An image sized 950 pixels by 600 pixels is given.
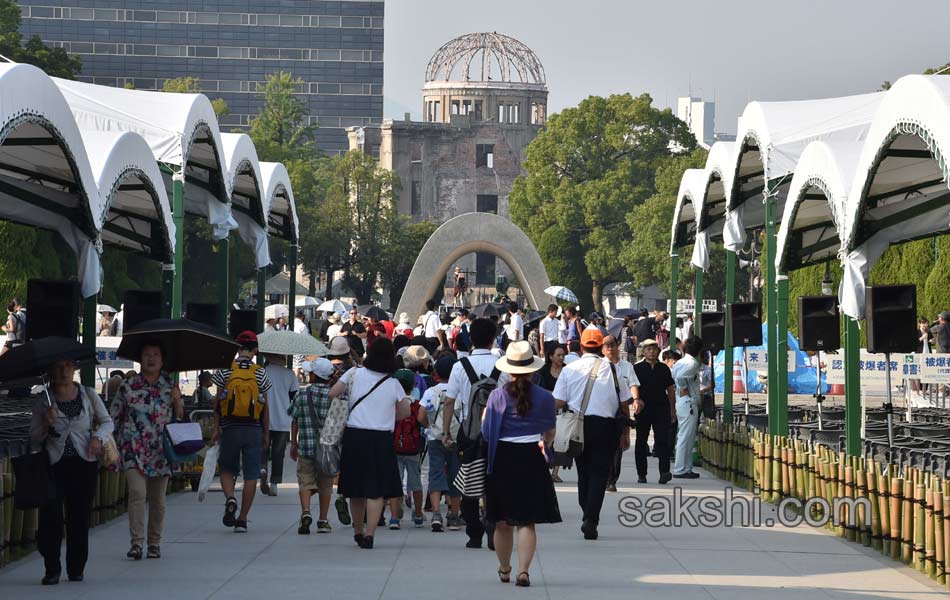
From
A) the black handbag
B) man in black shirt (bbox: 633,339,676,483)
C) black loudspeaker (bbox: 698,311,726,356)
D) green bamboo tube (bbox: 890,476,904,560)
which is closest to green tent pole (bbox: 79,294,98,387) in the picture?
the black handbag

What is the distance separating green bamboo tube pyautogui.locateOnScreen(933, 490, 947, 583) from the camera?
37.6 ft

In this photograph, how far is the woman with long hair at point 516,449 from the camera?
36.7 feet

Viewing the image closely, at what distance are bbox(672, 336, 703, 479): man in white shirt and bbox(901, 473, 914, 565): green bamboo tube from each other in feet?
21.1

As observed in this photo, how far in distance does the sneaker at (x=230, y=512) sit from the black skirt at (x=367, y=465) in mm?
1465

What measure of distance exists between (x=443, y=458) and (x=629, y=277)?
6026 centimetres

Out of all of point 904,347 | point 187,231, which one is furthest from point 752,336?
point 187,231

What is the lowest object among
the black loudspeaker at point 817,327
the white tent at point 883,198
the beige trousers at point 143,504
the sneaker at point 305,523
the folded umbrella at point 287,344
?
the sneaker at point 305,523

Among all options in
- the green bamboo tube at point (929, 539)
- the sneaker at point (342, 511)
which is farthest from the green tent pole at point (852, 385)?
the sneaker at point (342, 511)

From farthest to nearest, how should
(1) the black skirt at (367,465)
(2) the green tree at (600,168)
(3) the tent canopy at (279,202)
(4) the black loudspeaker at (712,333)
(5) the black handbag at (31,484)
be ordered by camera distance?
1. (2) the green tree at (600,168)
2. (3) the tent canopy at (279,202)
3. (4) the black loudspeaker at (712,333)
4. (1) the black skirt at (367,465)
5. (5) the black handbag at (31,484)

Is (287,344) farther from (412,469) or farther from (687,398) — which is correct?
(687,398)

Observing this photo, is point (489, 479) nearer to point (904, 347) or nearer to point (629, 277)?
point (904, 347)

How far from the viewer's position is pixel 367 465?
503 inches

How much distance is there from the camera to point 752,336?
821 inches

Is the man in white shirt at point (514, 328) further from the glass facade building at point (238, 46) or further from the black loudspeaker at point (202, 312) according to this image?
the glass facade building at point (238, 46)
